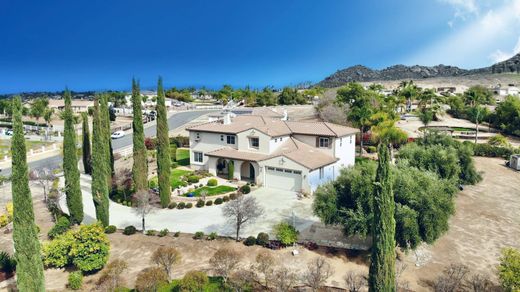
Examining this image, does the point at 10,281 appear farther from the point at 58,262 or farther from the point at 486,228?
the point at 486,228

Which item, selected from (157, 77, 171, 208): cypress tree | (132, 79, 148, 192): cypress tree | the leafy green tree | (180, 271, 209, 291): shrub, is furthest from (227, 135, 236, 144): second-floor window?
the leafy green tree

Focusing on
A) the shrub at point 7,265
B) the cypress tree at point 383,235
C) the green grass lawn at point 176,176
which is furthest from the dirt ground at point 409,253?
the green grass lawn at point 176,176

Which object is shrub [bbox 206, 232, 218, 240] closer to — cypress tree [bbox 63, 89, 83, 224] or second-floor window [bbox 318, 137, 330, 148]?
cypress tree [bbox 63, 89, 83, 224]

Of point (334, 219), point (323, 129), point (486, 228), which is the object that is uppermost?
point (323, 129)

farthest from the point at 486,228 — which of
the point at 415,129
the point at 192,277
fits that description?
the point at 415,129

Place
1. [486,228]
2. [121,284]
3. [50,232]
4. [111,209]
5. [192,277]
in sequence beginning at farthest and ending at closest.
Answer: [111,209] → [486,228] → [50,232] → [121,284] → [192,277]

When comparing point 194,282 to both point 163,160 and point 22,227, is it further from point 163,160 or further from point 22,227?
point 163,160

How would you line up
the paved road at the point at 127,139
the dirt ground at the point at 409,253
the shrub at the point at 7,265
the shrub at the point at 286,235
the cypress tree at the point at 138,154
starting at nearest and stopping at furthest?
1. the dirt ground at the point at 409,253
2. the shrub at the point at 7,265
3. the shrub at the point at 286,235
4. the cypress tree at the point at 138,154
5. the paved road at the point at 127,139

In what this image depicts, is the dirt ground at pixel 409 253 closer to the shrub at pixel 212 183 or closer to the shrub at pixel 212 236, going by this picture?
the shrub at pixel 212 236
